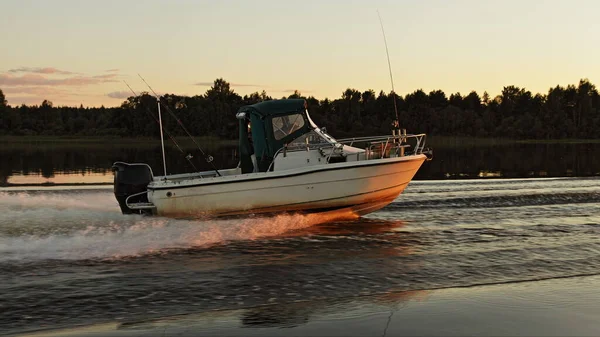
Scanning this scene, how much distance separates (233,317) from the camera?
6582 millimetres

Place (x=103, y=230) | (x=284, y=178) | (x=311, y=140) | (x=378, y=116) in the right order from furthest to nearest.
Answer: (x=378, y=116) < (x=311, y=140) < (x=284, y=178) < (x=103, y=230)

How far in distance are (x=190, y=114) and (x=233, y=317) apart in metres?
95.7

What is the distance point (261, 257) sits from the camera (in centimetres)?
967

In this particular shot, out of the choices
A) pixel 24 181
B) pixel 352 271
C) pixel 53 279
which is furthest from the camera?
pixel 24 181

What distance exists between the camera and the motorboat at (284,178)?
1277 cm

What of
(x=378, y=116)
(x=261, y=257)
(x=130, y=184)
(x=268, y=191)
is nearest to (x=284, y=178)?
(x=268, y=191)

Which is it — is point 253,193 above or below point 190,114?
below

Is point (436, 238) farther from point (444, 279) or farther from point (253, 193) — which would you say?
point (253, 193)

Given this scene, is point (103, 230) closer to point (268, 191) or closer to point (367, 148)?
point (268, 191)

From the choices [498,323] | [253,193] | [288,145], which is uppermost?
[288,145]

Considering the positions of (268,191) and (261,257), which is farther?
(268,191)

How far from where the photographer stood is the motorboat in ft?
41.9

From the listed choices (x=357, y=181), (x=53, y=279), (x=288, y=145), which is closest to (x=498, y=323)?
(x=53, y=279)

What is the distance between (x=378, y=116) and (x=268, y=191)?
110508 mm
